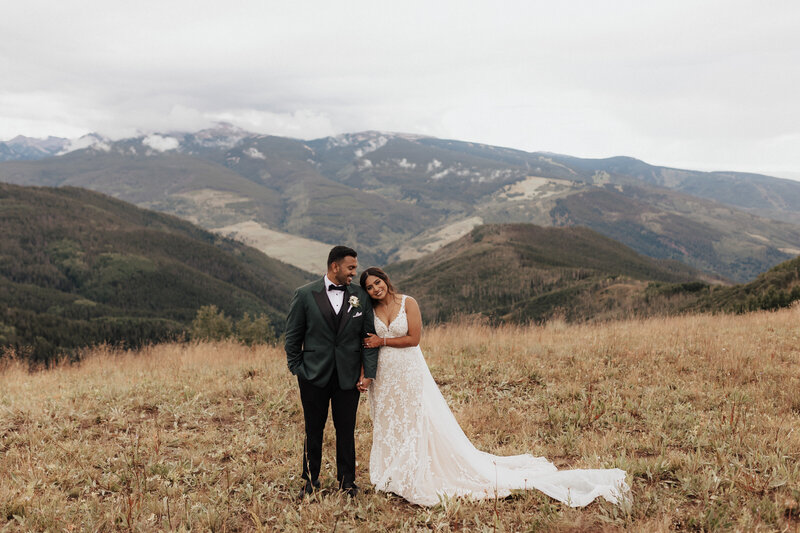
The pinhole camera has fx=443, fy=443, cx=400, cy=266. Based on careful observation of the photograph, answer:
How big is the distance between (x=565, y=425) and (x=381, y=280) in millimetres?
4355

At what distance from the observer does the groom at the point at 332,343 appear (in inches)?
215

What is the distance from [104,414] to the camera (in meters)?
→ 8.30

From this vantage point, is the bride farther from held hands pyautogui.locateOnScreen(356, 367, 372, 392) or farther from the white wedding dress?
held hands pyautogui.locateOnScreen(356, 367, 372, 392)

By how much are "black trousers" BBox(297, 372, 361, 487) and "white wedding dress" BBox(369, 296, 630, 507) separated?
355 mm

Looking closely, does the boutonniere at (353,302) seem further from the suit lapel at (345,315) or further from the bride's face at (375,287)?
the bride's face at (375,287)

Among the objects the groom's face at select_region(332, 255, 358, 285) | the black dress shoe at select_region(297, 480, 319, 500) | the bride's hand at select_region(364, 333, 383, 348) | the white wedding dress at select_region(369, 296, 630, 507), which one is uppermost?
the groom's face at select_region(332, 255, 358, 285)

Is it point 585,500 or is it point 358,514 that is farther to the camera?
point 358,514

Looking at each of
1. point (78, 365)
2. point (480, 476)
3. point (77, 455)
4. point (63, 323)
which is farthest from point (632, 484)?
point (63, 323)

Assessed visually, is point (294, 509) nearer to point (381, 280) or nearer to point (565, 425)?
point (381, 280)

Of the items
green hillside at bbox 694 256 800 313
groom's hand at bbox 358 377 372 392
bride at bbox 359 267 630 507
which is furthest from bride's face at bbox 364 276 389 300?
green hillside at bbox 694 256 800 313

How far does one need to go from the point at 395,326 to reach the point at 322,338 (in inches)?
36.5

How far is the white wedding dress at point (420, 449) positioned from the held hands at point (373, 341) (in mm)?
87

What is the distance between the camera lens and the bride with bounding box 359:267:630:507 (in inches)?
222

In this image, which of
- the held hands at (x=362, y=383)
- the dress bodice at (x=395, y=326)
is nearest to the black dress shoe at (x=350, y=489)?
the held hands at (x=362, y=383)
